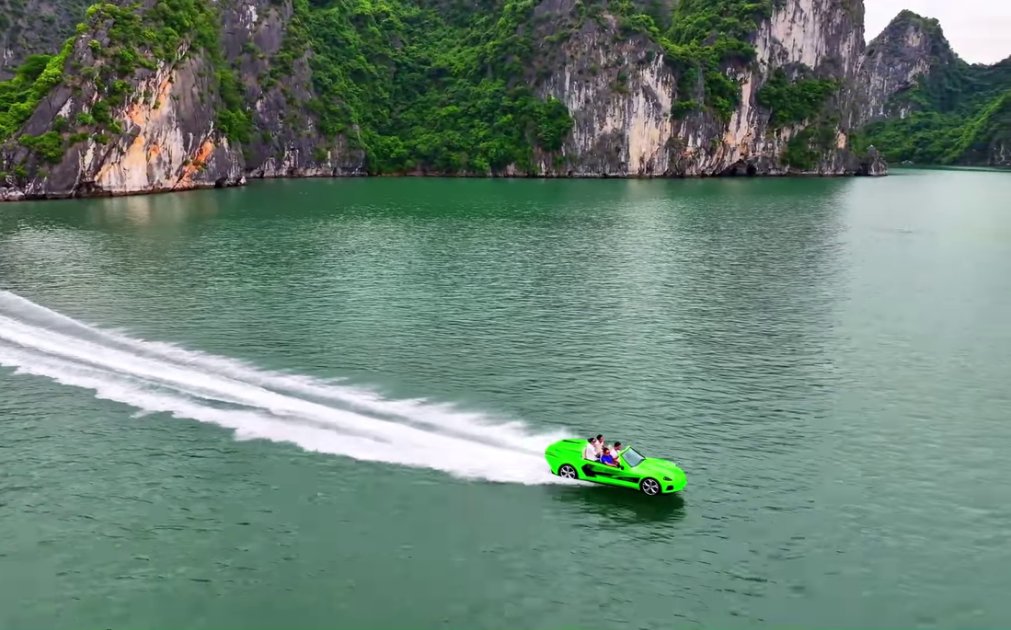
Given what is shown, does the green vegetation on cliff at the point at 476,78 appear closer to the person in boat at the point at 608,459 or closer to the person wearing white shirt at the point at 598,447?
the person wearing white shirt at the point at 598,447

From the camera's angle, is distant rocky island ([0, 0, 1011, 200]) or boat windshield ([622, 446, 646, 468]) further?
distant rocky island ([0, 0, 1011, 200])

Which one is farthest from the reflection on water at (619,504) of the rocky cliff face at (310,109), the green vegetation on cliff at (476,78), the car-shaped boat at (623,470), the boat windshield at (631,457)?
A: the green vegetation on cliff at (476,78)

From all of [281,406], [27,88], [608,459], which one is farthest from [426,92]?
[608,459]

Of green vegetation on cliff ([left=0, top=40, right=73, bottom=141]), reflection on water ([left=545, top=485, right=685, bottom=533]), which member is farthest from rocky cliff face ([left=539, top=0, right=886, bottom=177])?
reflection on water ([left=545, top=485, right=685, bottom=533])

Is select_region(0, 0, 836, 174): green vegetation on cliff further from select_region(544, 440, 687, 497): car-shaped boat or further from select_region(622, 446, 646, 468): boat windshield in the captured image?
select_region(622, 446, 646, 468): boat windshield

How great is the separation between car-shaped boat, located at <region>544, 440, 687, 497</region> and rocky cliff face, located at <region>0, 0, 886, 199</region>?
96.4m

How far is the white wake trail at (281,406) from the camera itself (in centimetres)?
→ 2723

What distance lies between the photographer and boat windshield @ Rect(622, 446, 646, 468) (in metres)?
25.7

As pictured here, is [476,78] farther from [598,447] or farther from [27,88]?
[598,447]

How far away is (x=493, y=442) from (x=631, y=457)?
16.0ft

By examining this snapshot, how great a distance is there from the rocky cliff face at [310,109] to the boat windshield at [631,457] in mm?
97758

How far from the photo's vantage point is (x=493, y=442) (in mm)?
28219

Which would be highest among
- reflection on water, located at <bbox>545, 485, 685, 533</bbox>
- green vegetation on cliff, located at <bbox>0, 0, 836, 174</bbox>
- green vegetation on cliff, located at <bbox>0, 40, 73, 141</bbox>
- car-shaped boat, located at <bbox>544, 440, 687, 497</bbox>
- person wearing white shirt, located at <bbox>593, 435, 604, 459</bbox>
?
green vegetation on cliff, located at <bbox>0, 0, 836, 174</bbox>

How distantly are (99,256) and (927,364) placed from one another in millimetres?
55055
